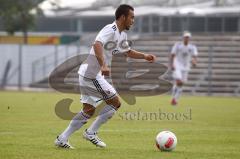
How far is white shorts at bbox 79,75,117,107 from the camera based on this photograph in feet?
39.8

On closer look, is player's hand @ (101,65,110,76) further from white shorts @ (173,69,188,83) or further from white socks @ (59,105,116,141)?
white shorts @ (173,69,188,83)

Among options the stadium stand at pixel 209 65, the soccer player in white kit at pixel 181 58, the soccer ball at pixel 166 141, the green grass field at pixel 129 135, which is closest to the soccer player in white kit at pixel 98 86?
the green grass field at pixel 129 135

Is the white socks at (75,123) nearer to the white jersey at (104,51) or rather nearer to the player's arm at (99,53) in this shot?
the white jersey at (104,51)

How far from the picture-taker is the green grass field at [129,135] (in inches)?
449

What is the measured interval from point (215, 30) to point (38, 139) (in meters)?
34.6

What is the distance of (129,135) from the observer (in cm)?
1474

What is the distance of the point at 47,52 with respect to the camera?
43531 millimetres

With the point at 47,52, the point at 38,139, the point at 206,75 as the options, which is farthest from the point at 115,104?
the point at 47,52

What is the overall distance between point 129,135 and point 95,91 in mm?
2748

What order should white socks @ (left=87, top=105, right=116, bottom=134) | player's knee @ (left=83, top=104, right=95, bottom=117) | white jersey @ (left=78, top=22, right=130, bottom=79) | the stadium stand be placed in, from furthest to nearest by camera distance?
the stadium stand → white socks @ (left=87, top=105, right=116, bottom=134) → player's knee @ (left=83, top=104, right=95, bottom=117) → white jersey @ (left=78, top=22, right=130, bottom=79)

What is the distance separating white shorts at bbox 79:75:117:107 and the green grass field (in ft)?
2.65

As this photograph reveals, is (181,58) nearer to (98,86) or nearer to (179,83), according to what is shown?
(179,83)

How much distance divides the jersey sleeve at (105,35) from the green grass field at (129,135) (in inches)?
68.9

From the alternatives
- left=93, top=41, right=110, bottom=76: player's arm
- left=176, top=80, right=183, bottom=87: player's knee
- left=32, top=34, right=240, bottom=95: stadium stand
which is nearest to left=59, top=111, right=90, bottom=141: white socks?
left=93, top=41, right=110, bottom=76: player's arm
